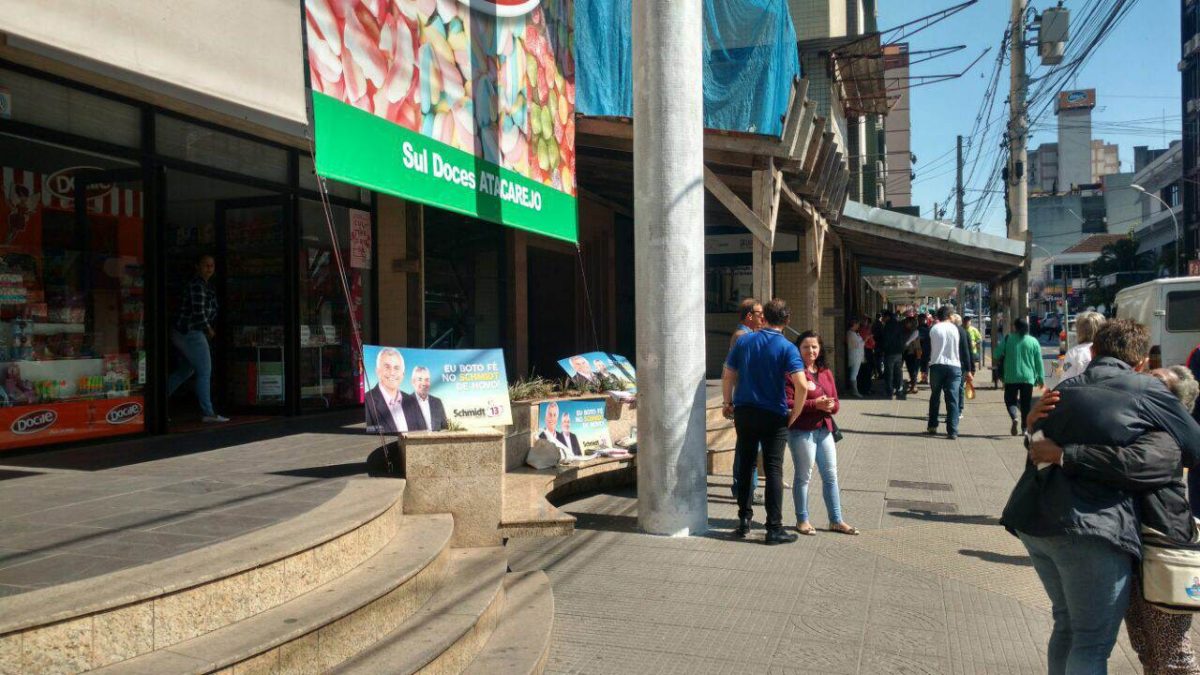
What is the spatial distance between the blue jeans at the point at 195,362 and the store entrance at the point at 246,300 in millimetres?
1019

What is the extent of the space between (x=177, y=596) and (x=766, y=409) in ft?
14.0

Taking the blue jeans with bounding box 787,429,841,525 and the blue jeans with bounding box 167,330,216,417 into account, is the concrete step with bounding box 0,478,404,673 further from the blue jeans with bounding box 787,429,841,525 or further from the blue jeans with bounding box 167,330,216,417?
the blue jeans with bounding box 167,330,216,417

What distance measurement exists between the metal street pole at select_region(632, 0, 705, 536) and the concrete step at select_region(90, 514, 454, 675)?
245 cm

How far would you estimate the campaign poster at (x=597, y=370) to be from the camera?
26.8ft

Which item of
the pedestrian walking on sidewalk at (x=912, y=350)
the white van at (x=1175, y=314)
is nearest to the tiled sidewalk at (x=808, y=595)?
the white van at (x=1175, y=314)

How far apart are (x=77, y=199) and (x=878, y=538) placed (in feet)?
22.8

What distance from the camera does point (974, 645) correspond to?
15.1 ft

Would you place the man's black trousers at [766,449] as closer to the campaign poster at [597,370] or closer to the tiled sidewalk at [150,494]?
the campaign poster at [597,370]

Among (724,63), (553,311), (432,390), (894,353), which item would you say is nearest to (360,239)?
(724,63)

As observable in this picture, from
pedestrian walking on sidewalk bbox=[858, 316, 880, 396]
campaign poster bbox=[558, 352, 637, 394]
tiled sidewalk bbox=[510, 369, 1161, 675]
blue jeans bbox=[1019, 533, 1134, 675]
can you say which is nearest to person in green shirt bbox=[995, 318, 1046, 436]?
tiled sidewalk bbox=[510, 369, 1161, 675]

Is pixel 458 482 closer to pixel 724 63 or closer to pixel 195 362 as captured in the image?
pixel 195 362

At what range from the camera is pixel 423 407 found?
5.63 meters

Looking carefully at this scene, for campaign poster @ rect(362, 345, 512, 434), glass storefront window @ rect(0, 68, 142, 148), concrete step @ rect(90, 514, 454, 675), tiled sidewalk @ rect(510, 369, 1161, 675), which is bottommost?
tiled sidewalk @ rect(510, 369, 1161, 675)

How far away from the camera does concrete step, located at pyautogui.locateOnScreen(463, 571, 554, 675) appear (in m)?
3.91
